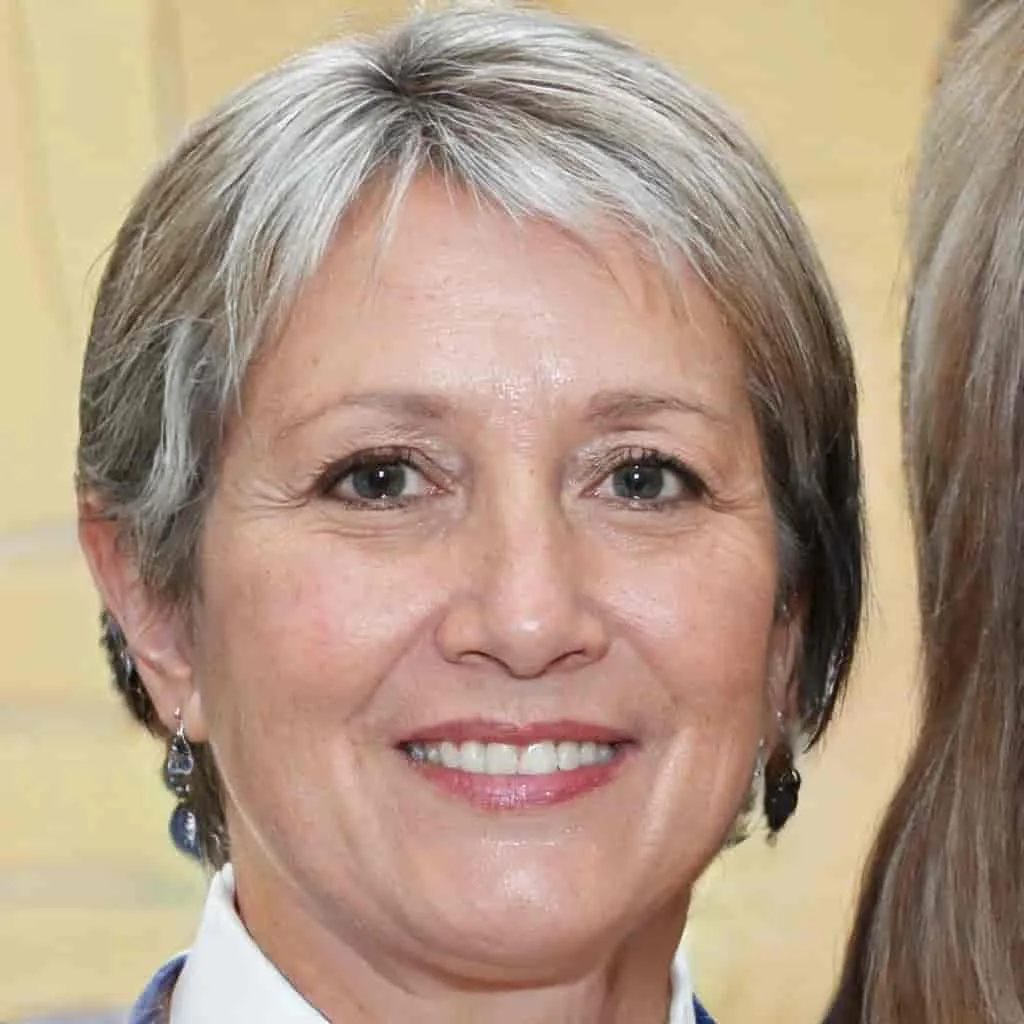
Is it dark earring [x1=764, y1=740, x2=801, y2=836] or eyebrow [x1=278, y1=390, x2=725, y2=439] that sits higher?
eyebrow [x1=278, y1=390, x2=725, y2=439]

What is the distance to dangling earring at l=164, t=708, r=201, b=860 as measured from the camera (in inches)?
65.1

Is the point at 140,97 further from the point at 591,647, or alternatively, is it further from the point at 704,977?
the point at 704,977

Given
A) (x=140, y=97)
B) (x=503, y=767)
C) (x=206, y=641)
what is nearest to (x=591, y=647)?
(x=503, y=767)

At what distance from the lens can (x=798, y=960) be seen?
2312 mm

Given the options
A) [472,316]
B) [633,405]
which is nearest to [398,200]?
[472,316]

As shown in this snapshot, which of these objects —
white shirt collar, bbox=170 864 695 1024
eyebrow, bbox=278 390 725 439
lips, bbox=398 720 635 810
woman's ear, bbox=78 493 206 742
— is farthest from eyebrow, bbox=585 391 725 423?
white shirt collar, bbox=170 864 695 1024

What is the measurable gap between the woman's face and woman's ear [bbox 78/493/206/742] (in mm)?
84

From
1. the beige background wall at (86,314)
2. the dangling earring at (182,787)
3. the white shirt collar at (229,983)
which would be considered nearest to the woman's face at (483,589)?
the white shirt collar at (229,983)

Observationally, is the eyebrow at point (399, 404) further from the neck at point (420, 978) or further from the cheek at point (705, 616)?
the neck at point (420, 978)

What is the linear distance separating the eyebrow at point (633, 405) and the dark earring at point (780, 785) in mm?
388

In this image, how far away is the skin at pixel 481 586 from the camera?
1354mm

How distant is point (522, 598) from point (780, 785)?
0.47 m

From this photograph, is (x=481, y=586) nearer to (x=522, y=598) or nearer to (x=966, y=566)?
(x=522, y=598)

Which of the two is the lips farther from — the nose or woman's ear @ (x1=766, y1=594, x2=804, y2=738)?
woman's ear @ (x1=766, y1=594, x2=804, y2=738)
